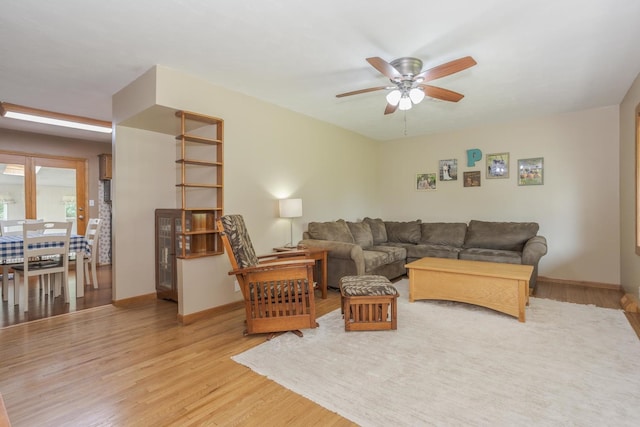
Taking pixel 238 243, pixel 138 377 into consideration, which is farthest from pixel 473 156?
pixel 138 377

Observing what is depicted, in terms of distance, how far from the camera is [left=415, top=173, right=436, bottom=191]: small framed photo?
19.6 ft

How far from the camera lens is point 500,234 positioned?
4.81 metres

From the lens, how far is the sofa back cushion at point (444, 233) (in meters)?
5.23

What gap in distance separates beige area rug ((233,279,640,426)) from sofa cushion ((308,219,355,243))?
1.47 m

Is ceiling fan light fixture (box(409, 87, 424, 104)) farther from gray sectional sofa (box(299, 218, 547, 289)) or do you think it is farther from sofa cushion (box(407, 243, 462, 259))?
sofa cushion (box(407, 243, 462, 259))

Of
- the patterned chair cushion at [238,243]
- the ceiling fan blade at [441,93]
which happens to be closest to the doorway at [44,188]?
the patterned chair cushion at [238,243]

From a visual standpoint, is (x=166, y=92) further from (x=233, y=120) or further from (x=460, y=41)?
(x=460, y=41)

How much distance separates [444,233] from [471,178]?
1113mm

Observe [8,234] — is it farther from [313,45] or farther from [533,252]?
[533,252]

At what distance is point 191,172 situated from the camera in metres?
3.79

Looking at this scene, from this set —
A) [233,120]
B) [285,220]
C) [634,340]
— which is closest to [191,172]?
[233,120]

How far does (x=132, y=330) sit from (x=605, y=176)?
6.15m

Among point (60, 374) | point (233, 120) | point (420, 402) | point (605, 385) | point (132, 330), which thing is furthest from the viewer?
point (233, 120)

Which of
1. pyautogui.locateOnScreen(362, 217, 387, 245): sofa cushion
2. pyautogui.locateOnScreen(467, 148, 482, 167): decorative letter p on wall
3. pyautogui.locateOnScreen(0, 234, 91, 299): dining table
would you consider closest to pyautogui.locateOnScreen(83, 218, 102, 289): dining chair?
pyautogui.locateOnScreen(0, 234, 91, 299): dining table
